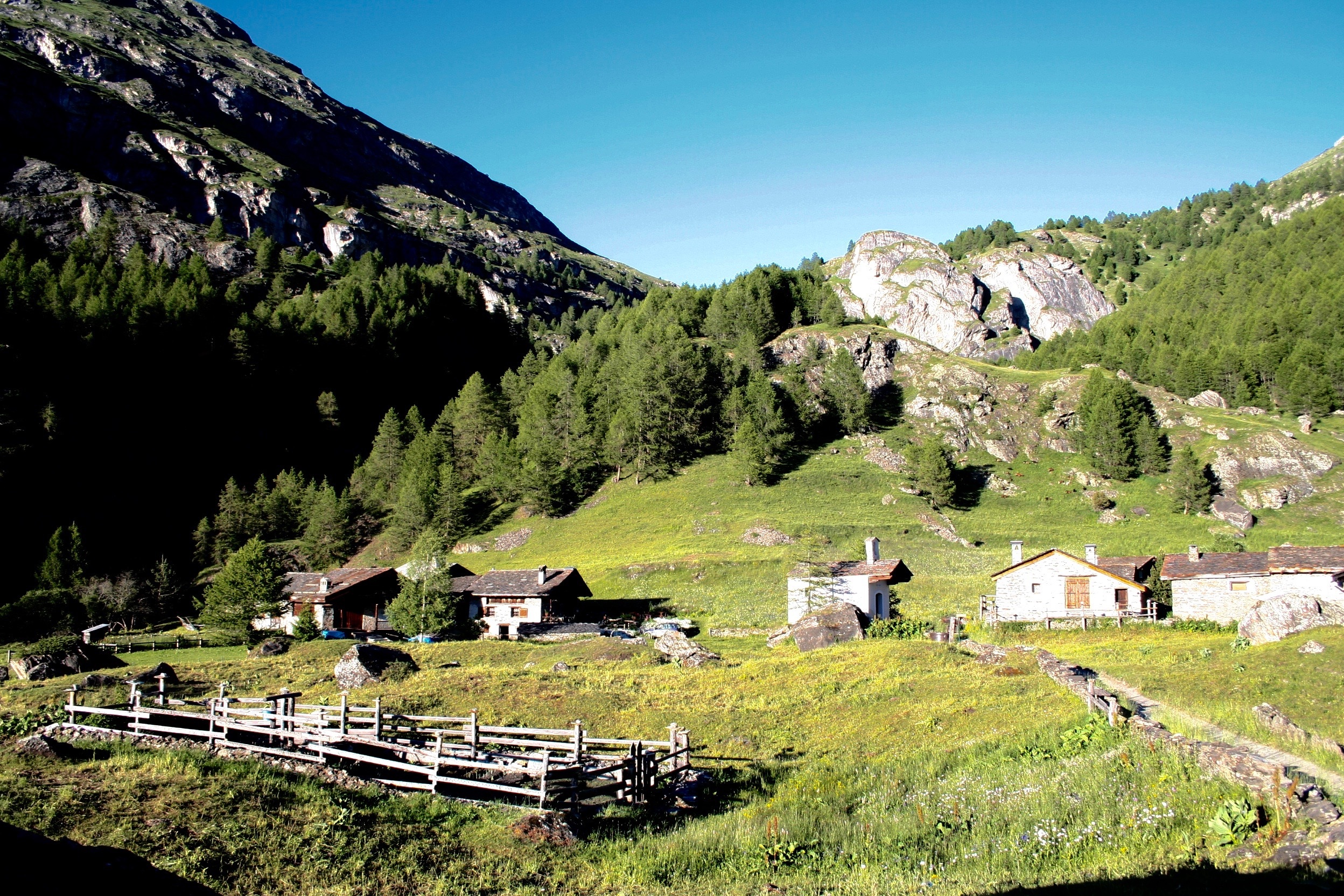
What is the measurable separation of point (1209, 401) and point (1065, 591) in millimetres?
95250

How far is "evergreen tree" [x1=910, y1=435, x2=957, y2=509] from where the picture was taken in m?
→ 93.4

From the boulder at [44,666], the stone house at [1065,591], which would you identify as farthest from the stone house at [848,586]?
the boulder at [44,666]

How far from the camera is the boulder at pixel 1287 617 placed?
3509 cm

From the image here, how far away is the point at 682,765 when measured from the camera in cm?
2217

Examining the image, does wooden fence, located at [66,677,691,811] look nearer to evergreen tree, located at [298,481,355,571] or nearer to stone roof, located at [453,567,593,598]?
stone roof, located at [453,567,593,598]

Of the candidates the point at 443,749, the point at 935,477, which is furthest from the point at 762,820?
the point at 935,477

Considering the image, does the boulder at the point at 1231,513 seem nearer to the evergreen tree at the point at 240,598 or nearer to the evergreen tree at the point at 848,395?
the evergreen tree at the point at 848,395

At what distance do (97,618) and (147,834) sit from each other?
254 feet

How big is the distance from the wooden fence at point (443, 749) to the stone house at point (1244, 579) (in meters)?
41.4

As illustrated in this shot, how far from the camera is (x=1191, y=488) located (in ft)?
286

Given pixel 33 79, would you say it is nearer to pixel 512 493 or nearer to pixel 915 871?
pixel 512 493

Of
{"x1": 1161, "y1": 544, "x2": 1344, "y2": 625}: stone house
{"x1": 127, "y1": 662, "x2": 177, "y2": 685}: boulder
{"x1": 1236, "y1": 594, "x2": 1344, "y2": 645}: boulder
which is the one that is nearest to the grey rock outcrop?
{"x1": 1161, "y1": 544, "x2": 1344, "y2": 625}: stone house

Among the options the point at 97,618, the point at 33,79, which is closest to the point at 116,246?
the point at 33,79

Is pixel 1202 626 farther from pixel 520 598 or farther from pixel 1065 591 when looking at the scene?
pixel 520 598
